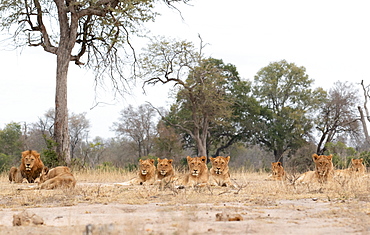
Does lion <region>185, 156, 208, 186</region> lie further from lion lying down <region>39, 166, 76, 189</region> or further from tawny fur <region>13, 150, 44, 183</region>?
tawny fur <region>13, 150, 44, 183</region>

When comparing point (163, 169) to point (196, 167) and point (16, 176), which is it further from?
point (16, 176)

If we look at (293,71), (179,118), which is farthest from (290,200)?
(293,71)

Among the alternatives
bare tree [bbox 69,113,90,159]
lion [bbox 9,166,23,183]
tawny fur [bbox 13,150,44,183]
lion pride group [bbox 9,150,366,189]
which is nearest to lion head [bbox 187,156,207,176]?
lion pride group [bbox 9,150,366,189]

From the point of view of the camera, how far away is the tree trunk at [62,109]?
18.2m

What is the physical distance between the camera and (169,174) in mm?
11570

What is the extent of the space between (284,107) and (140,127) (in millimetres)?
15390

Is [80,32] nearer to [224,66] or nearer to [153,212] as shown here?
[153,212]

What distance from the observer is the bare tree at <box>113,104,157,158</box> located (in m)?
48.9

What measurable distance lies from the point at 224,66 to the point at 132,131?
13.3 meters

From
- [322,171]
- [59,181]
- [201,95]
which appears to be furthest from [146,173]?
[201,95]

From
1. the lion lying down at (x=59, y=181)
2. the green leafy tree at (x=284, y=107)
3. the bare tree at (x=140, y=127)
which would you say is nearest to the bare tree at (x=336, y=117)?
the green leafy tree at (x=284, y=107)

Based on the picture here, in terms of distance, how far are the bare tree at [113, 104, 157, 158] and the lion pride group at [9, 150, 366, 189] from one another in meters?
35.6

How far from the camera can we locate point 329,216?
5.03 metres

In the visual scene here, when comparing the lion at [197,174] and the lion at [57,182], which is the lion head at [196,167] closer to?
the lion at [197,174]
